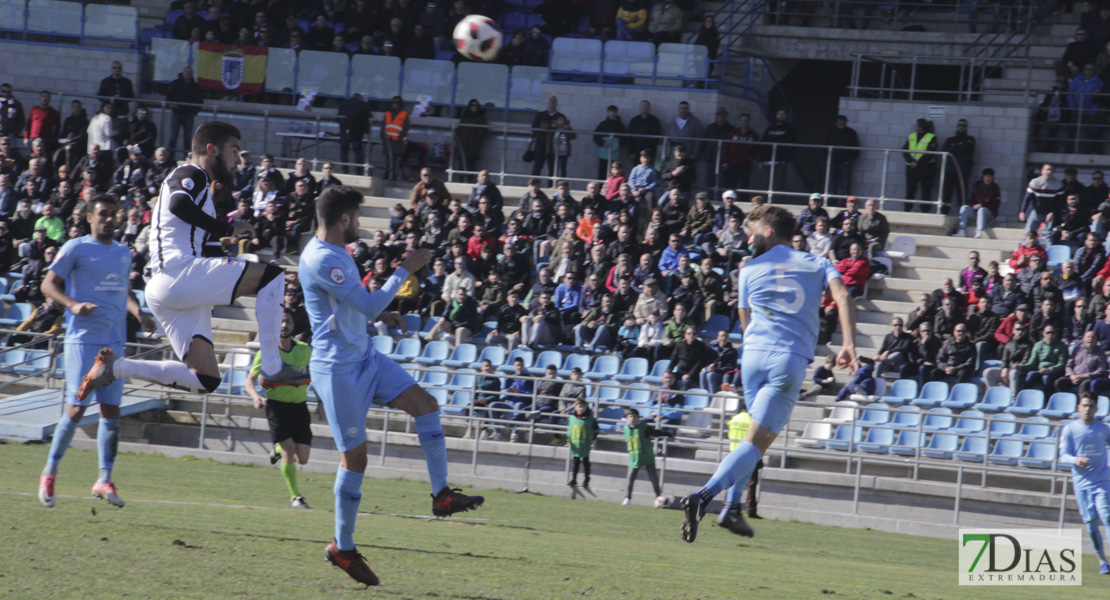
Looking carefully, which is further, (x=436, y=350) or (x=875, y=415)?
(x=436, y=350)

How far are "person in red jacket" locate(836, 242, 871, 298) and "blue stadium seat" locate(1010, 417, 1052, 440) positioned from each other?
12.7 ft

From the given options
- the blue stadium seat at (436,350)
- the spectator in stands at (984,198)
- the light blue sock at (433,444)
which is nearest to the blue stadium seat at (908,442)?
the spectator in stands at (984,198)

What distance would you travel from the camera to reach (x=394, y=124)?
81.9 ft

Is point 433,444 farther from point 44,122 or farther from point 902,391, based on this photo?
point 44,122

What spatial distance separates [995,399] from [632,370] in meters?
5.32

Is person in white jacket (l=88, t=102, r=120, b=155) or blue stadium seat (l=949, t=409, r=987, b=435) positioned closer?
blue stadium seat (l=949, t=409, r=987, b=435)

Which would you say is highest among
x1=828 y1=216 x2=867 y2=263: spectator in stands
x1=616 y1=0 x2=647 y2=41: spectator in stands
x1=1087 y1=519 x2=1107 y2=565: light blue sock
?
x1=616 y1=0 x2=647 y2=41: spectator in stands

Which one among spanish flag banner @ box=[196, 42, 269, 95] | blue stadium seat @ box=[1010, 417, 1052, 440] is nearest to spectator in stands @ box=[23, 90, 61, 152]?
spanish flag banner @ box=[196, 42, 269, 95]

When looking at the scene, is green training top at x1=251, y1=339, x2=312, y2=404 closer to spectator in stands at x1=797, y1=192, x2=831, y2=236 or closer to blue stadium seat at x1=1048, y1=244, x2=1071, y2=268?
spectator in stands at x1=797, y1=192, x2=831, y2=236

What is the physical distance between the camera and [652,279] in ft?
62.6

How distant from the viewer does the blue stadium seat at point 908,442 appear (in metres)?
16.0

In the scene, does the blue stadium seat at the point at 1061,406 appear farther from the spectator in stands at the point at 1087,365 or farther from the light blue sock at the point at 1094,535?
the light blue sock at the point at 1094,535

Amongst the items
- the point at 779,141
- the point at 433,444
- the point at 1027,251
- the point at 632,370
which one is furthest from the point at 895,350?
the point at 433,444

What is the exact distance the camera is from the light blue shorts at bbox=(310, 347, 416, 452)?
271 inches
